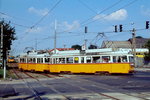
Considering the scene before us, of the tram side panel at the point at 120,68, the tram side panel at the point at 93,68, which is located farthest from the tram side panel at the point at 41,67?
the tram side panel at the point at 120,68

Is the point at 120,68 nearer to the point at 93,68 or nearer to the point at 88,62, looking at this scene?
the point at 93,68

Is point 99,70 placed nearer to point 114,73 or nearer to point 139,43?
point 114,73

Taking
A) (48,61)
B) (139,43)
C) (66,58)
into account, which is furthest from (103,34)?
(139,43)

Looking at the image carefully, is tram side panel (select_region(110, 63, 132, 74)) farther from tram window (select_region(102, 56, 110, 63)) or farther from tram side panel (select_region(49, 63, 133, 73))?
tram window (select_region(102, 56, 110, 63))

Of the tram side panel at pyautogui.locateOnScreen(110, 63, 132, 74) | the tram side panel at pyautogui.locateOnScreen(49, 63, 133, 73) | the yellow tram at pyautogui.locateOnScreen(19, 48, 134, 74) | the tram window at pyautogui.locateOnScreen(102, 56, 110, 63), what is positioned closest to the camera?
the tram side panel at pyautogui.locateOnScreen(110, 63, 132, 74)

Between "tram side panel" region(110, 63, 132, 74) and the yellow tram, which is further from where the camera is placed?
the yellow tram

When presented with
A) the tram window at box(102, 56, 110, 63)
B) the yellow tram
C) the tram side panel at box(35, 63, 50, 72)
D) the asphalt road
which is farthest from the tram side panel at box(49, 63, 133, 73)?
the asphalt road

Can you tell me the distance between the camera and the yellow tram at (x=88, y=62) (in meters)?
26.3

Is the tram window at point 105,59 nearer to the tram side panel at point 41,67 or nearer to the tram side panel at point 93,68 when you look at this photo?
the tram side panel at point 93,68

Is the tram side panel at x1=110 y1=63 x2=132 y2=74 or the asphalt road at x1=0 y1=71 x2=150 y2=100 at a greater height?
the tram side panel at x1=110 y1=63 x2=132 y2=74

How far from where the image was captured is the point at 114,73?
89.9ft

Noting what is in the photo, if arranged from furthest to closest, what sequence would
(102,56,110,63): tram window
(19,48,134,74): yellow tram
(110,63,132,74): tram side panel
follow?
(102,56,110,63): tram window < (19,48,134,74): yellow tram < (110,63,132,74): tram side panel

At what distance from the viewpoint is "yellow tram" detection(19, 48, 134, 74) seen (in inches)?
1035

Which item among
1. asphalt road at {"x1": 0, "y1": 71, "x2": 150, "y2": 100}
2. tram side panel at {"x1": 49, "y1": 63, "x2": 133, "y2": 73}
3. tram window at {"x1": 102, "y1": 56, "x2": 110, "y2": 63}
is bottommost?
asphalt road at {"x1": 0, "y1": 71, "x2": 150, "y2": 100}
